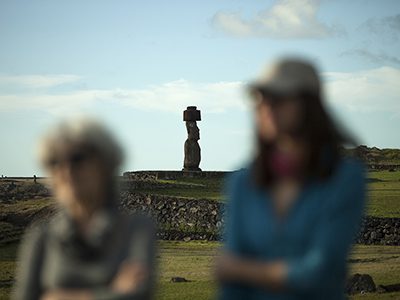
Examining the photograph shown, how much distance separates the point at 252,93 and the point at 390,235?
31.2m

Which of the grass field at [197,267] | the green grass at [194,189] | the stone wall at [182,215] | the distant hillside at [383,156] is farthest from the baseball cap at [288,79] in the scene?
the distant hillside at [383,156]

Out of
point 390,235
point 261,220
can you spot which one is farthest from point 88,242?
point 390,235

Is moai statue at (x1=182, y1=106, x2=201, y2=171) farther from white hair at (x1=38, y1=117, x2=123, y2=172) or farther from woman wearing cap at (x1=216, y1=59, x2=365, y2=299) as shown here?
white hair at (x1=38, y1=117, x2=123, y2=172)

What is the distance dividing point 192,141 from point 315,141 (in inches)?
1947

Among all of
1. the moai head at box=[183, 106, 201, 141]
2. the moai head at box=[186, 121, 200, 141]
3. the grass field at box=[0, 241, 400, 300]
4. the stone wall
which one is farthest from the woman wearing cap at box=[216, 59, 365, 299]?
the moai head at box=[186, 121, 200, 141]

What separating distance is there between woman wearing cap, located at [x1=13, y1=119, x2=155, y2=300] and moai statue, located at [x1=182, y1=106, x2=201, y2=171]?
48923 millimetres

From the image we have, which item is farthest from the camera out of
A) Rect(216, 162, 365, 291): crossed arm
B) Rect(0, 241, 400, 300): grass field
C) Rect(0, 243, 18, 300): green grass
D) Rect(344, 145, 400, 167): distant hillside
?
Rect(344, 145, 400, 167): distant hillside

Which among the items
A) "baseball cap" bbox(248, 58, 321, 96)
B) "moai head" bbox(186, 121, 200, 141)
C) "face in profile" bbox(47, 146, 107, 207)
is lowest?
"face in profile" bbox(47, 146, 107, 207)

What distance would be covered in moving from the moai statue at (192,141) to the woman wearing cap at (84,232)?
4892 cm

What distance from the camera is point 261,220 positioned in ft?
12.2

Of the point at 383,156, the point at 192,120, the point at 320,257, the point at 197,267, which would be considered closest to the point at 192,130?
the point at 192,120

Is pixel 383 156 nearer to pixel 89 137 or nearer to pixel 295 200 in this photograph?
pixel 295 200

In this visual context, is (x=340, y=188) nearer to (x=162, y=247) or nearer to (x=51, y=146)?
(x=51, y=146)

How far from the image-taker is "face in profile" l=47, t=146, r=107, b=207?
344 centimetres
